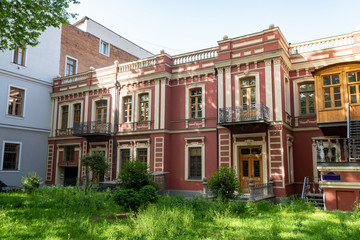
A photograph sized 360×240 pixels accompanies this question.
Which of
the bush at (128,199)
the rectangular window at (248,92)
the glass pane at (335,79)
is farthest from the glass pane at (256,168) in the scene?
the bush at (128,199)

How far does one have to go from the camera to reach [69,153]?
23109mm

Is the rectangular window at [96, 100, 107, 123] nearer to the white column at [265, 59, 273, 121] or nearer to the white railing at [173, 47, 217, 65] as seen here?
the white railing at [173, 47, 217, 65]

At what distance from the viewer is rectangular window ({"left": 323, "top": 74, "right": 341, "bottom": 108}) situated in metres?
14.5

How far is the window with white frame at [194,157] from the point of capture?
57.8ft

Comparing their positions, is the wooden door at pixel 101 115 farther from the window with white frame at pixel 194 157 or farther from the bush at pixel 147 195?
the bush at pixel 147 195

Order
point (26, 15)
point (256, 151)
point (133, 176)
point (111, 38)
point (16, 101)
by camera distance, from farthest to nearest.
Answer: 1. point (111, 38)
2. point (16, 101)
3. point (256, 151)
4. point (26, 15)
5. point (133, 176)

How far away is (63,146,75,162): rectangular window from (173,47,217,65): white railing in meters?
10.7

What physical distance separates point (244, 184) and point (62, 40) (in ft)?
65.1

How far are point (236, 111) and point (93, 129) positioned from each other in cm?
1050

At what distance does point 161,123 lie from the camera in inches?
733

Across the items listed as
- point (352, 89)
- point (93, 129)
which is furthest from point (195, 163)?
point (352, 89)

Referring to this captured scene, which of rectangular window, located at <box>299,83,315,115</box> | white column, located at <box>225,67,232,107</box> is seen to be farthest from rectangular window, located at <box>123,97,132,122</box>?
rectangular window, located at <box>299,83,315,115</box>

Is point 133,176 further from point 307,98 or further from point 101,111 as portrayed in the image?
point 101,111

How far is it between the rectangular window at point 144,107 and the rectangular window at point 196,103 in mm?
3129
